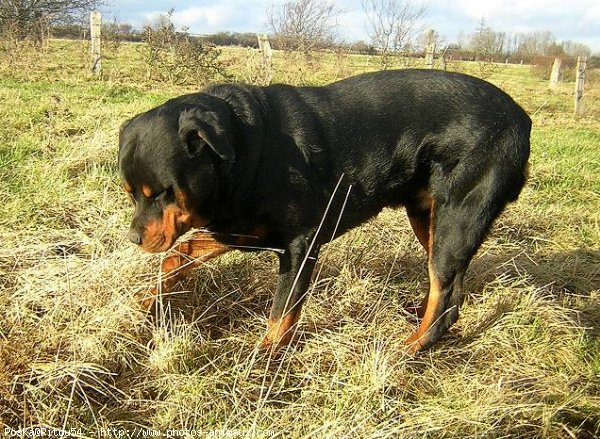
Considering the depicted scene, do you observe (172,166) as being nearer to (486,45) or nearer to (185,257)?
(185,257)

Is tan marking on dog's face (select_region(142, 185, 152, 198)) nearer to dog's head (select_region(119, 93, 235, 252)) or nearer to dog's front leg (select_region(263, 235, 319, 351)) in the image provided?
dog's head (select_region(119, 93, 235, 252))

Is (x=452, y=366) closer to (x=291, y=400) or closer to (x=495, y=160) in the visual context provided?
(x=291, y=400)

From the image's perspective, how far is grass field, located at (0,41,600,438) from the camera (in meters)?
2.39

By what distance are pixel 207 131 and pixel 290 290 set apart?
0.97 meters

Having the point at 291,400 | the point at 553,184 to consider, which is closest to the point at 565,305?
the point at 291,400

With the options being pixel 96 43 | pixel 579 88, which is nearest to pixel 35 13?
pixel 96 43

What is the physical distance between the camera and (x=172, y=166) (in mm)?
2641

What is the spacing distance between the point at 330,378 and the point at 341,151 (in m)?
1.25

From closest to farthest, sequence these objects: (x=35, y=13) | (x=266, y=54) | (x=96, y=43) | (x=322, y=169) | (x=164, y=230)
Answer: (x=164, y=230) → (x=322, y=169) → (x=266, y=54) → (x=96, y=43) → (x=35, y=13)

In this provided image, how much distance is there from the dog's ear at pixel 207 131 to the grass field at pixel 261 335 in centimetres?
86

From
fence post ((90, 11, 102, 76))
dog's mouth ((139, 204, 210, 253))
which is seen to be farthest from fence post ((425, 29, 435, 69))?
dog's mouth ((139, 204, 210, 253))

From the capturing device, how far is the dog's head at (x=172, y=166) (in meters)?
2.63

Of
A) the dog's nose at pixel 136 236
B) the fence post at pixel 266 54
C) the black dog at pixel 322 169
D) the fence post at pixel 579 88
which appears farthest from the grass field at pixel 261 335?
the fence post at pixel 579 88

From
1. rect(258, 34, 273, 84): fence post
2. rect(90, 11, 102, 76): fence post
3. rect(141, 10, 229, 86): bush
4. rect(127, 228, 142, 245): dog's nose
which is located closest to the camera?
rect(127, 228, 142, 245): dog's nose
